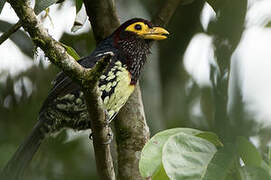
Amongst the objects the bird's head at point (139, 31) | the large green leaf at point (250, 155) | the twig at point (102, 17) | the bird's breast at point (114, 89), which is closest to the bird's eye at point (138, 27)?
the bird's head at point (139, 31)

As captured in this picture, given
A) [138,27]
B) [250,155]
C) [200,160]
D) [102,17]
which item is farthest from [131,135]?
[250,155]

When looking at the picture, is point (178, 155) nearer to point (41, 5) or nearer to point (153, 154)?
point (153, 154)

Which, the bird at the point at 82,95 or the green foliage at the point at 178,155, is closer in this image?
the green foliage at the point at 178,155

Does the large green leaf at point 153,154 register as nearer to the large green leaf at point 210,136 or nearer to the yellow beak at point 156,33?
the large green leaf at point 210,136

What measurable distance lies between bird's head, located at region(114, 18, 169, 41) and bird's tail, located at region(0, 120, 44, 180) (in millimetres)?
899

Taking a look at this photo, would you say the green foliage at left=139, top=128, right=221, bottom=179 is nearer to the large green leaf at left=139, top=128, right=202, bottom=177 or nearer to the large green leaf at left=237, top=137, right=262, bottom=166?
the large green leaf at left=139, top=128, right=202, bottom=177

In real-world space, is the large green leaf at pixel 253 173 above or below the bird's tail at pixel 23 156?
above

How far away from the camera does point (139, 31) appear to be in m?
3.92

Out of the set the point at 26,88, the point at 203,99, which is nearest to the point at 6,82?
the point at 26,88

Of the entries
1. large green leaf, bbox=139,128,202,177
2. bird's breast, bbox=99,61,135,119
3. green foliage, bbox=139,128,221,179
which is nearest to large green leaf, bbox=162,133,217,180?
green foliage, bbox=139,128,221,179

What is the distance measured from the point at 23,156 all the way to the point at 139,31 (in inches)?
50.9

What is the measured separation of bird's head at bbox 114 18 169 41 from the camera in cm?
374

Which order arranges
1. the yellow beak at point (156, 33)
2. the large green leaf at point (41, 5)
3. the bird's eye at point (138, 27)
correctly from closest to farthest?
the large green leaf at point (41, 5)
the yellow beak at point (156, 33)
the bird's eye at point (138, 27)

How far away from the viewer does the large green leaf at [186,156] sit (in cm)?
216
